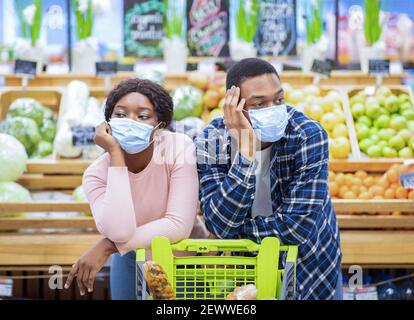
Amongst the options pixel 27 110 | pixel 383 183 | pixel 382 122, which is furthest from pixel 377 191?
pixel 27 110

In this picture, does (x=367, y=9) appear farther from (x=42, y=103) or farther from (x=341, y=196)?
(x=42, y=103)

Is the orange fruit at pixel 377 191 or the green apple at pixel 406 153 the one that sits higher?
the green apple at pixel 406 153

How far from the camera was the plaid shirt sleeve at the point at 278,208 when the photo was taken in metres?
2.43

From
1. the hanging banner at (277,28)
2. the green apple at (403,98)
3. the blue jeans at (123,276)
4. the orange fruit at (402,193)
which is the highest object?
the hanging banner at (277,28)

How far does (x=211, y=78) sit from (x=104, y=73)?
2.02 ft

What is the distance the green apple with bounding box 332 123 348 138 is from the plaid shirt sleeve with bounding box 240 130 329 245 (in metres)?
1.74

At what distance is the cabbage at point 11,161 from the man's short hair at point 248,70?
1.72m

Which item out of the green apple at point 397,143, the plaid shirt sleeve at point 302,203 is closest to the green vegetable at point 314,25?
the green apple at point 397,143

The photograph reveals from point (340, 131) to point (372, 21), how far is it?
1075 mm

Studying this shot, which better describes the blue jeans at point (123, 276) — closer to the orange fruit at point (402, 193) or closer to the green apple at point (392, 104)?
the orange fruit at point (402, 193)

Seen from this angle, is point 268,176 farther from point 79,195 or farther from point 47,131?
point 47,131

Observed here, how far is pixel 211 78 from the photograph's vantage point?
15.5 ft
